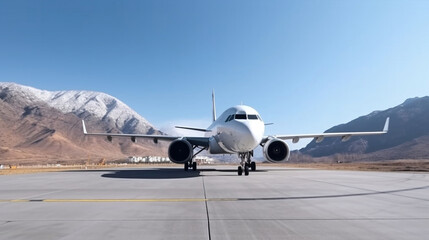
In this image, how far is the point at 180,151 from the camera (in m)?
21.8

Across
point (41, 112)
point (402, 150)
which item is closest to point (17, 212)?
point (402, 150)

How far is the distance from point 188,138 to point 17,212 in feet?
57.6

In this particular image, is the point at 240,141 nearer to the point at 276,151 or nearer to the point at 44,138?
the point at 276,151

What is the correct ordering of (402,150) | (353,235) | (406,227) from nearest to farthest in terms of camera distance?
(353,235) → (406,227) → (402,150)

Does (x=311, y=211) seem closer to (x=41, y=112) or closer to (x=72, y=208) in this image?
(x=72, y=208)

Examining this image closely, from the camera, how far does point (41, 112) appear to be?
609 feet

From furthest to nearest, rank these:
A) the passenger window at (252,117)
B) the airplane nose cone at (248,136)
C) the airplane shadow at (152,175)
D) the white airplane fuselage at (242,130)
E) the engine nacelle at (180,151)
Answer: the engine nacelle at (180,151) < the passenger window at (252,117) < the airplane shadow at (152,175) < the white airplane fuselage at (242,130) < the airplane nose cone at (248,136)

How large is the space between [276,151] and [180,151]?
660 centimetres

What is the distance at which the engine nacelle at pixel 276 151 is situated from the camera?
21.1m

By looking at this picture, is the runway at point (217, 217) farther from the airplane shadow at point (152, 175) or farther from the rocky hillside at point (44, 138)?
the rocky hillside at point (44, 138)

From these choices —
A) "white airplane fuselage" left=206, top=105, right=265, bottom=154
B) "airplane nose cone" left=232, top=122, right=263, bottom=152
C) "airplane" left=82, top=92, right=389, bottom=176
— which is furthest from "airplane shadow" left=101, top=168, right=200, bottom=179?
"airplane nose cone" left=232, top=122, right=263, bottom=152

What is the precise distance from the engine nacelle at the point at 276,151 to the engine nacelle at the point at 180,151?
5.25 meters

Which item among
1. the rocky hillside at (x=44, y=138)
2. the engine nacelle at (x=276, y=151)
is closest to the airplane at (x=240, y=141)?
the engine nacelle at (x=276, y=151)

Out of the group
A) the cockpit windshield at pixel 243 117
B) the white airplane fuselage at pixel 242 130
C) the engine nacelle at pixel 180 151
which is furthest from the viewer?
the engine nacelle at pixel 180 151
